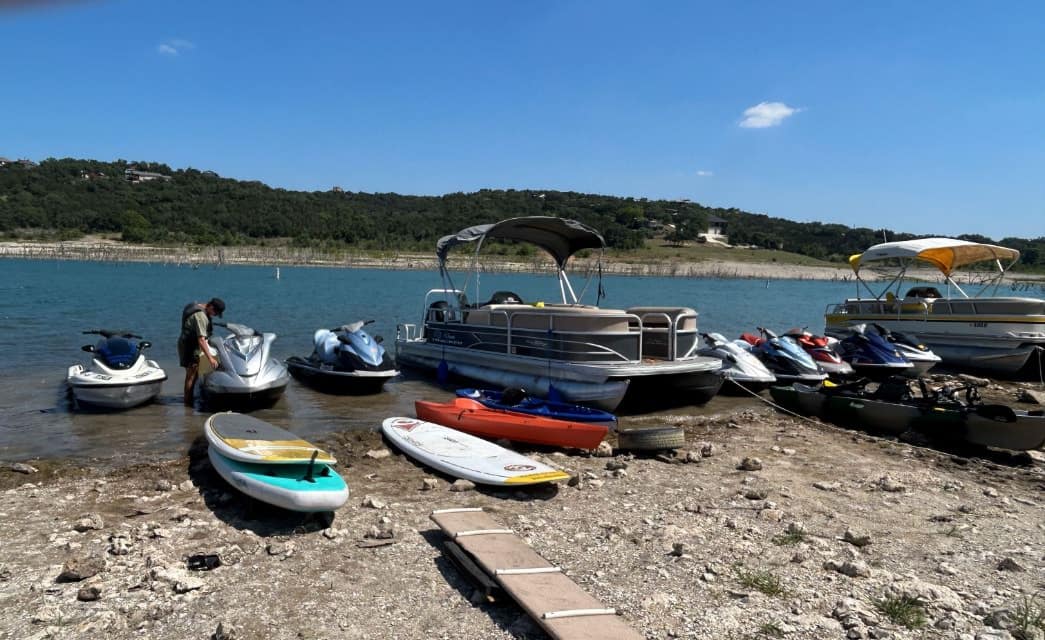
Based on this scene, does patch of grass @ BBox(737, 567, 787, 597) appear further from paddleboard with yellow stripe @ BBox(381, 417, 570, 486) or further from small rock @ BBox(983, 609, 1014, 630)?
paddleboard with yellow stripe @ BBox(381, 417, 570, 486)

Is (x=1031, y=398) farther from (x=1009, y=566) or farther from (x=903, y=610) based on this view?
(x=903, y=610)

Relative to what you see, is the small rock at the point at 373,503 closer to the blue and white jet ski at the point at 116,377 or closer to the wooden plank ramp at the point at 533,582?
the wooden plank ramp at the point at 533,582

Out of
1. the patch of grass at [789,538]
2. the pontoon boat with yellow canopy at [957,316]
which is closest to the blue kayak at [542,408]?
the patch of grass at [789,538]

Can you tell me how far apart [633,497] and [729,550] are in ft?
5.32

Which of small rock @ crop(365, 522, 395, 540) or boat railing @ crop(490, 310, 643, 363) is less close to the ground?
boat railing @ crop(490, 310, 643, 363)

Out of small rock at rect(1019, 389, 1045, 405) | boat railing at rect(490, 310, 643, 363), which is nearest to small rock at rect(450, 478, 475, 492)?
boat railing at rect(490, 310, 643, 363)

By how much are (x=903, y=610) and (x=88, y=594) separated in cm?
577

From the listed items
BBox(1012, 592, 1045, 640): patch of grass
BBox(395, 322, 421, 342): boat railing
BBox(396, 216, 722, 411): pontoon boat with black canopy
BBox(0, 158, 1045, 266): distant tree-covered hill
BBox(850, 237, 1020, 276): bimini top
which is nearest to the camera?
BBox(1012, 592, 1045, 640): patch of grass

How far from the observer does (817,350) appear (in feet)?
53.7

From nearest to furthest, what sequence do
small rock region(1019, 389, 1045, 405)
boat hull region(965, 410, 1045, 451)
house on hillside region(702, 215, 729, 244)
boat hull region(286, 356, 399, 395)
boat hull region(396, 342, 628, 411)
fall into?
boat hull region(965, 410, 1045, 451)
boat hull region(396, 342, 628, 411)
boat hull region(286, 356, 399, 395)
small rock region(1019, 389, 1045, 405)
house on hillside region(702, 215, 729, 244)

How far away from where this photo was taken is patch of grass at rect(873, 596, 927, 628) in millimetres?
4676

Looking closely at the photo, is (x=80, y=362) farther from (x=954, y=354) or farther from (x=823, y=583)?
(x=954, y=354)

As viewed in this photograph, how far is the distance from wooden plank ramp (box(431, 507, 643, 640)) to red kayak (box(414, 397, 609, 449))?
3251 mm

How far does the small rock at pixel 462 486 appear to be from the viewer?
25.1ft
